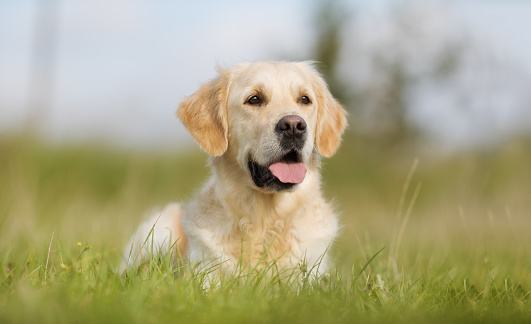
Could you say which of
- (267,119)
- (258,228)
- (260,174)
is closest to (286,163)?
(260,174)

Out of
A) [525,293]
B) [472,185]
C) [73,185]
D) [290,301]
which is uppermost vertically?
[290,301]

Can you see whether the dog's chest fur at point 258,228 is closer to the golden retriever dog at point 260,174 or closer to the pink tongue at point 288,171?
the golden retriever dog at point 260,174

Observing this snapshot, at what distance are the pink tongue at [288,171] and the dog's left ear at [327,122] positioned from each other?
1.45 feet

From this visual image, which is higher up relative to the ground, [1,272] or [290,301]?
[290,301]

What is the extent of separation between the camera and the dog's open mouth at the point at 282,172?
3.31m

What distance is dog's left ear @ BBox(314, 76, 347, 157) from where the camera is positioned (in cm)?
383

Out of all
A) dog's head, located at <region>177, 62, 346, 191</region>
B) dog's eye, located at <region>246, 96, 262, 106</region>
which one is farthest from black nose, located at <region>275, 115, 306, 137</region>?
dog's eye, located at <region>246, 96, 262, 106</region>

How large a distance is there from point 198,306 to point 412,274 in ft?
5.94

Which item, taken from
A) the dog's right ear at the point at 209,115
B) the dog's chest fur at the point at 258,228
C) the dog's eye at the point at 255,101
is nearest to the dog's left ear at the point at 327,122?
the dog's chest fur at the point at 258,228

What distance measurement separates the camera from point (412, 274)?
361 cm

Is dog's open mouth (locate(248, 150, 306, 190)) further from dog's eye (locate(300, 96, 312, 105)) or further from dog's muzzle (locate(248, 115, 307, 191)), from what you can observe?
dog's eye (locate(300, 96, 312, 105))

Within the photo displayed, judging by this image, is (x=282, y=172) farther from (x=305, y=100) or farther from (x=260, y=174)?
(x=305, y=100)

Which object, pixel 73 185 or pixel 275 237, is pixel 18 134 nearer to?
pixel 73 185

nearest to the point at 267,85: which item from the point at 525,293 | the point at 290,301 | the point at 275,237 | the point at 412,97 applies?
the point at 275,237
